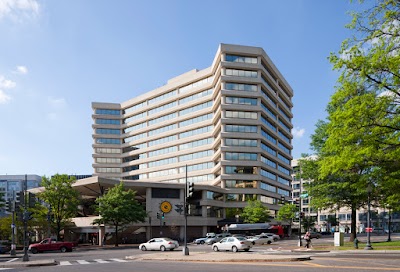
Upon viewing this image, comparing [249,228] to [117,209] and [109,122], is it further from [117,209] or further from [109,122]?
[109,122]

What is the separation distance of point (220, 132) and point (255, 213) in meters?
19.8

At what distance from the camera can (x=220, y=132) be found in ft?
298

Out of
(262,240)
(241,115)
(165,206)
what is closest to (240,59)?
(241,115)

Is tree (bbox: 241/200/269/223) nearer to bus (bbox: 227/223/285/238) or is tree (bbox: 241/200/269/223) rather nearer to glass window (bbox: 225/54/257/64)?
bus (bbox: 227/223/285/238)

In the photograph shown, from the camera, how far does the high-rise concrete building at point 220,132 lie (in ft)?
298

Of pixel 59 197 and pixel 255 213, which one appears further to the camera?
pixel 255 213

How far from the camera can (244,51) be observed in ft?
303

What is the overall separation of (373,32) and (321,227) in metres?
146

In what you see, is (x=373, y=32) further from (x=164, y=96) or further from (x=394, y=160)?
(x=164, y=96)

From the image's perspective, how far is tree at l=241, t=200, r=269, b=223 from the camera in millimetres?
81062

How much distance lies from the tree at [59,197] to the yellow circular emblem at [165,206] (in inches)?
696

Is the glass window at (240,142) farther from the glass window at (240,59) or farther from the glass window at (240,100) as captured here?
the glass window at (240,59)

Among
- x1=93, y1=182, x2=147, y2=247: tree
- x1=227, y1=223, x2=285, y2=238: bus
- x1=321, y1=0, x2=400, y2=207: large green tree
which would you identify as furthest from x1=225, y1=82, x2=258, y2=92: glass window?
x1=321, y1=0, x2=400, y2=207: large green tree

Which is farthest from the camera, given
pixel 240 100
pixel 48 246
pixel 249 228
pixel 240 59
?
pixel 240 59
